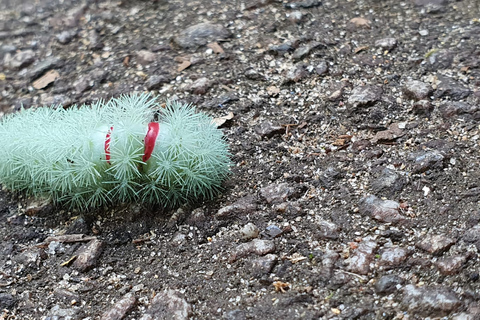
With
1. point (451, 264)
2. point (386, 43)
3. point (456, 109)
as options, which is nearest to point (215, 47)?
point (386, 43)

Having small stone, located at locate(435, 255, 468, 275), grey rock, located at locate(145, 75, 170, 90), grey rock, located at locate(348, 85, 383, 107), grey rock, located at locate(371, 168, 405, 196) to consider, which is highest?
grey rock, located at locate(145, 75, 170, 90)

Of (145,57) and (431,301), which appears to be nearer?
(431,301)

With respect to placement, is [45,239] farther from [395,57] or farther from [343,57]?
[395,57]

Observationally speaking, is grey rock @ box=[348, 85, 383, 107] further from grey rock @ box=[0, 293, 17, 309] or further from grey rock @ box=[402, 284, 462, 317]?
grey rock @ box=[0, 293, 17, 309]

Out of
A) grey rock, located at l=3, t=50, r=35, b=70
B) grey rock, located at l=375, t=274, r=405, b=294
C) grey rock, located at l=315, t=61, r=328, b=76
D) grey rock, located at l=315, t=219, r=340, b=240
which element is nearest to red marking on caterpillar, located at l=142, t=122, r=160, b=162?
grey rock, located at l=315, t=219, r=340, b=240

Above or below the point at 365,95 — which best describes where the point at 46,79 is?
above

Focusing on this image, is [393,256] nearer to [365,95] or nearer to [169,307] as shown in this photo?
Answer: [169,307]
